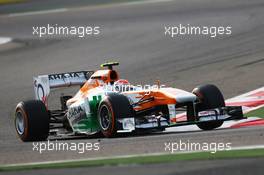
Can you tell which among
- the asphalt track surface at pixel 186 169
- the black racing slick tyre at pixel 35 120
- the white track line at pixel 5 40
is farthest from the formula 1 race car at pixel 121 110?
the white track line at pixel 5 40

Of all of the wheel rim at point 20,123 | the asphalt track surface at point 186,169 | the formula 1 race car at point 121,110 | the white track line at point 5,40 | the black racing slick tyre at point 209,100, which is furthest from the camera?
the white track line at point 5,40

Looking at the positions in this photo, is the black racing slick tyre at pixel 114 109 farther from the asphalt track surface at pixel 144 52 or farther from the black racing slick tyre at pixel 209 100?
the black racing slick tyre at pixel 209 100

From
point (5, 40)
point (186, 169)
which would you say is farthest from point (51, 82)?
Answer: point (5, 40)

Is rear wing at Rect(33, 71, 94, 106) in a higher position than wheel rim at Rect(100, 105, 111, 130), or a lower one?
higher

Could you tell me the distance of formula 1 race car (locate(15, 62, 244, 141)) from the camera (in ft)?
40.2

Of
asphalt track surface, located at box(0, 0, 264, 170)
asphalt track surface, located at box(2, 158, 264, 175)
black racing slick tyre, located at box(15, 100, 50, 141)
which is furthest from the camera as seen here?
asphalt track surface, located at box(0, 0, 264, 170)

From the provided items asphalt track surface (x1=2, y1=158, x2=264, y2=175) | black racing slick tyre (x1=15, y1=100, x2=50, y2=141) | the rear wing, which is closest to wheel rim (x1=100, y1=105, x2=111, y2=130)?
black racing slick tyre (x1=15, y1=100, x2=50, y2=141)

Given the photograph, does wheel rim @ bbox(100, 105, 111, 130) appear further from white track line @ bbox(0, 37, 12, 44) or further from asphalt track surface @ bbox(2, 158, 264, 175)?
white track line @ bbox(0, 37, 12, 44)

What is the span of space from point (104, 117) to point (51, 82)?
2.04 metres

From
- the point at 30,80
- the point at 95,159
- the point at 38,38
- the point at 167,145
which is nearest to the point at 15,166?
the point at 95,159

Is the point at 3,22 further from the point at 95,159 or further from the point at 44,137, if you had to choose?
the point at 95,159

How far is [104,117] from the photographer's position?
12609 millimetres

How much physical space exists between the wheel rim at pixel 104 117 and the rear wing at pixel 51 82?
6.32 feet

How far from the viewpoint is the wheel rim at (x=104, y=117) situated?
12.5 meters
